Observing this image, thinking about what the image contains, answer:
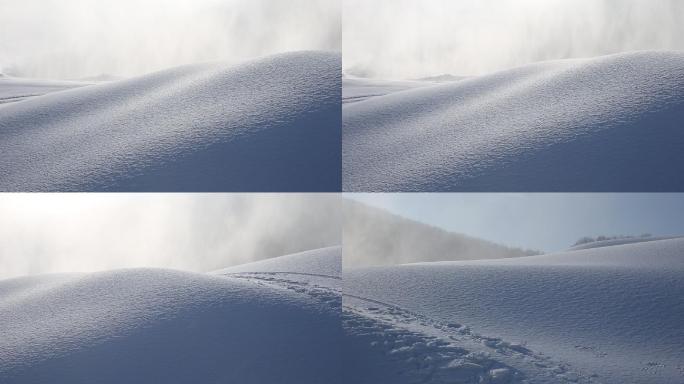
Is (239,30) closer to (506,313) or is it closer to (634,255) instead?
(506,313)

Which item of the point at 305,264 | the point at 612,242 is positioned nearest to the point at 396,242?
the point at 305,264

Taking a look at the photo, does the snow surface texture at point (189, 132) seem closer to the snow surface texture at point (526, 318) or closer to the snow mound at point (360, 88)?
the snow mound at point (360, 88)

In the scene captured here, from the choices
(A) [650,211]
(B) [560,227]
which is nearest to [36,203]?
(B) [560,227]

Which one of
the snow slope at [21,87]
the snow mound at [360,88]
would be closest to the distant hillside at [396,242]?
the snow mound at [360,88]

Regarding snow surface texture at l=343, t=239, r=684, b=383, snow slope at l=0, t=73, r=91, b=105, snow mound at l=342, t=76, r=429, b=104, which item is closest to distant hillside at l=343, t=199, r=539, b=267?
snow surface texture at l=343, t=239, r=684, b=383

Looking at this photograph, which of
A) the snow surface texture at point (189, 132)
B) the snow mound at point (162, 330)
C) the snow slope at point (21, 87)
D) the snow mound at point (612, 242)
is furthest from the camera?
the snow slope at point (21, 87)

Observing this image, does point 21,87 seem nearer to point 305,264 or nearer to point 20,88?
point 20,88
